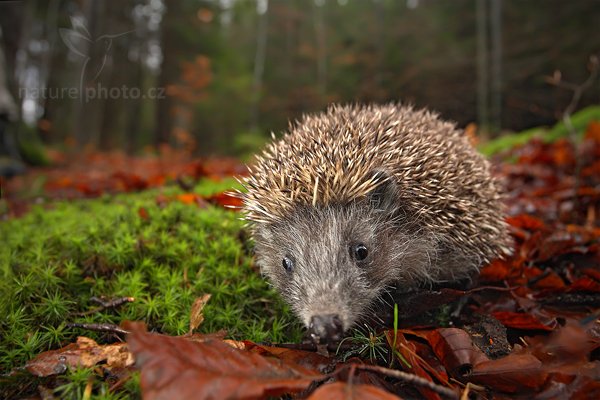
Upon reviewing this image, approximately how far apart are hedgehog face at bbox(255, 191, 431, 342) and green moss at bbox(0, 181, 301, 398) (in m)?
0.35

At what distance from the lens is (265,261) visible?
358 centimetres

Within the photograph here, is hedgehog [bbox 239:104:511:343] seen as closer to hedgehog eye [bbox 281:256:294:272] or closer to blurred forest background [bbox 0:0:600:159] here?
hedgehog eye [bbox 281:256:294:272]

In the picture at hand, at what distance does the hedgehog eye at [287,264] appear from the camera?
3312 millimetres

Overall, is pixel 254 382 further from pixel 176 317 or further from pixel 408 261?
pixel 408 261

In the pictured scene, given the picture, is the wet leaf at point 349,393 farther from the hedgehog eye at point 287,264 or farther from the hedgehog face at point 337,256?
the hedgehog eye at point 287,264

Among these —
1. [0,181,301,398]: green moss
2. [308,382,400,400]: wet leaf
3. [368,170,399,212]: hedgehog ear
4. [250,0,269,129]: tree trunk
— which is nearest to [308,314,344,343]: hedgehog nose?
[308,382,400,400]: wet leaf

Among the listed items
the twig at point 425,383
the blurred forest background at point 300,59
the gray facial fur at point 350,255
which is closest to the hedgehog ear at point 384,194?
the gray facial fur at point 350,255

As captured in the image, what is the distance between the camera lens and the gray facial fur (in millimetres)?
Answer: 2967

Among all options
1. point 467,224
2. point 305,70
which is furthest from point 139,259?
point 305,70

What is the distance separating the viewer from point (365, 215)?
3379mm

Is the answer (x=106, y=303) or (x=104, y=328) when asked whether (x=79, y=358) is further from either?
(x=106, y=303)

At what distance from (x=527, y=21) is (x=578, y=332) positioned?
2449 centimetres

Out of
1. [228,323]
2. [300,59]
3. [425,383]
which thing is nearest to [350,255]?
[228,323]

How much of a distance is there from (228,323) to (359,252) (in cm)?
121
